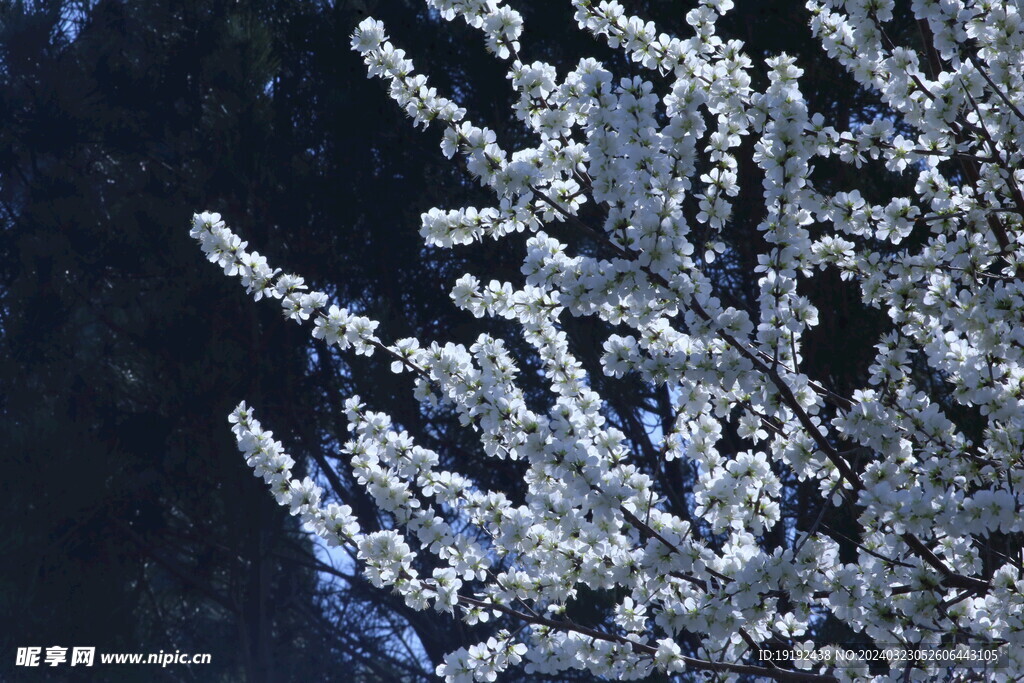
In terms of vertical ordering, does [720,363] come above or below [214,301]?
below

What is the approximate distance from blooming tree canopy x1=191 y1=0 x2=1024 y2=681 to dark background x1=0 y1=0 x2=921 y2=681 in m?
3.49

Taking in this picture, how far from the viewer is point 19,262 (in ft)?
23.9

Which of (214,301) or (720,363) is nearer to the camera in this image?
(720,363)

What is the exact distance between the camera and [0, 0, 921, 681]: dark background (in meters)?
6.38

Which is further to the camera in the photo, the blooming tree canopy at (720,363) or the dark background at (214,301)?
the dark background at (214,301)

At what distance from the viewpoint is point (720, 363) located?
2.10m

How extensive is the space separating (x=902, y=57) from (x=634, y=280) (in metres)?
0.90

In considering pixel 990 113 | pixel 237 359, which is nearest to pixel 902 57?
pixel 990 113

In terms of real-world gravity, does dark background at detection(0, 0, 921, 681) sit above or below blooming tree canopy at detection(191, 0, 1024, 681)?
above

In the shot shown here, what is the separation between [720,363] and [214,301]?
551cm

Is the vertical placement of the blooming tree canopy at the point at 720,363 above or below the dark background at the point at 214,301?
below

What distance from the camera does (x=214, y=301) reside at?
701 centimetres

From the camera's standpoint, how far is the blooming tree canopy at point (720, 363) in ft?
6.91

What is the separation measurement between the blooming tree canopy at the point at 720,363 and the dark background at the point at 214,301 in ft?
11.4
